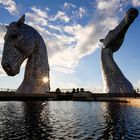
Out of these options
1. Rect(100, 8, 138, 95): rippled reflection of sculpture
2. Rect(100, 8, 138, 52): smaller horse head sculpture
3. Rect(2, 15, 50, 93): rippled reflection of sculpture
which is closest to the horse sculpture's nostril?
Rect(2, 15, 50, 93): rippled reflection of sculpture

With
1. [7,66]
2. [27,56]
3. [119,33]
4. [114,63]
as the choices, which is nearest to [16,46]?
[27,56]

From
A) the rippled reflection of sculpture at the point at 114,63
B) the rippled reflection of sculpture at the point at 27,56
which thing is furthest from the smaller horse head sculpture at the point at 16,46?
the rippled reflection of sculpture at the point at 114,63

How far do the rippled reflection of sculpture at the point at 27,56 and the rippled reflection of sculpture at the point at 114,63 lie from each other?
11485mm

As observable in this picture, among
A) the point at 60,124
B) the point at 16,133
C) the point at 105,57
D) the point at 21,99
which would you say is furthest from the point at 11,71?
the point at 16,133

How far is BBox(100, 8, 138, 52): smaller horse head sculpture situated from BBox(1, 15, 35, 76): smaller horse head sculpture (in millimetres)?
14528

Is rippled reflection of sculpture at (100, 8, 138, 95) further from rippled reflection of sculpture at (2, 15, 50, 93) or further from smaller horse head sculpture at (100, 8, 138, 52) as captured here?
rippled reflection of sculpture at (2, 15, 50, 93)

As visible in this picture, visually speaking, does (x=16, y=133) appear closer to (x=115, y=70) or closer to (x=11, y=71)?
(x=11, y=71)

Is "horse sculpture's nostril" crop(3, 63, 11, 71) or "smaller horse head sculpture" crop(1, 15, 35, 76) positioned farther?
"smaller horse head sculpture" crop(1, 15, 35, 76)

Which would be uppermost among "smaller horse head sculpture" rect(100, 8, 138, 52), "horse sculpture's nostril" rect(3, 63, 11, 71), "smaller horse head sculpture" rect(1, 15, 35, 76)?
"smaller horse head sculpture" rect(100, 8, 138, 52)

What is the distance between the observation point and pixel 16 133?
50.9ft

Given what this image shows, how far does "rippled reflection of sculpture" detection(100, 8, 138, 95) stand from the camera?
5134 centimetres

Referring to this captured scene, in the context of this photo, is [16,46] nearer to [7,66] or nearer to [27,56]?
[27,56]

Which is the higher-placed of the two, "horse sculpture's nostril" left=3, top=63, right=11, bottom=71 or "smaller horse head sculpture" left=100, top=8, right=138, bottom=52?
"smaller horse head sculpture" left=100, top=8, right=138, bottom=52

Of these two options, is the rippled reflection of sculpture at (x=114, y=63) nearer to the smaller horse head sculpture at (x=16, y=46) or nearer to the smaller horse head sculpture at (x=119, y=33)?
the smaller horse head sculpture at (x=119, y=33)
